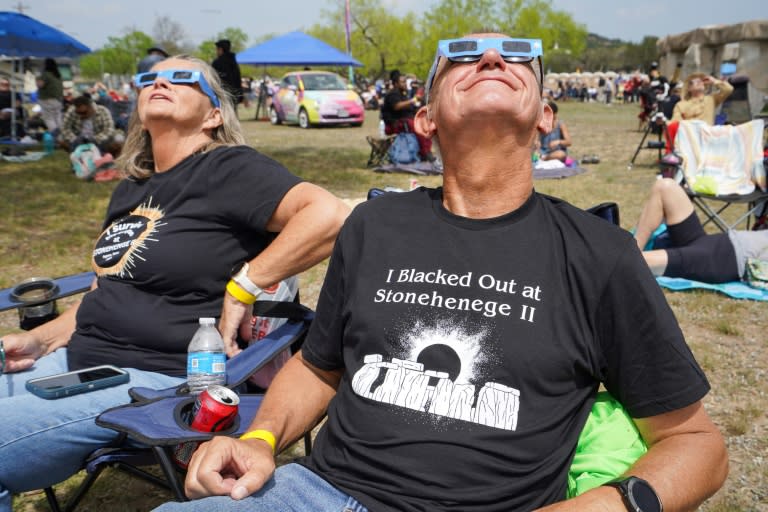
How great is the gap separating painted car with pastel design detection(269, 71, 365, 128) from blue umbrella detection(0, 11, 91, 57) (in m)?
7.38

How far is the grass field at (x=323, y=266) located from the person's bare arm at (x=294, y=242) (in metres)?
1.20

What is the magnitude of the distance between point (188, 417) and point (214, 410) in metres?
0.15

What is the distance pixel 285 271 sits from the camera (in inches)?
90.4

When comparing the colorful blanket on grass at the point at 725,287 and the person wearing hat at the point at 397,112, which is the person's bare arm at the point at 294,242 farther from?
the person wearing hat at the point at 397,112

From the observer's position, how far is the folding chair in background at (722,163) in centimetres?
663

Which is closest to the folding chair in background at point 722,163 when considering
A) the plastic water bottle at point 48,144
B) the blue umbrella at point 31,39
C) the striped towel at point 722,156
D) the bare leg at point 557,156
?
the striped towel at point 722,156

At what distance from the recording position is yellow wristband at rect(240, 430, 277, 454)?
5.29ft

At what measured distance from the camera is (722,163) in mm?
7020

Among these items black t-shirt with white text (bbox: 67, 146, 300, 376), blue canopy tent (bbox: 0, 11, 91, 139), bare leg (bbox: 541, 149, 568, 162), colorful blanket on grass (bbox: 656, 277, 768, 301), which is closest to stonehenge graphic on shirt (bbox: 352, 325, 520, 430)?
black t-shirt with white text (bbox: 67, 146, 300, 376)

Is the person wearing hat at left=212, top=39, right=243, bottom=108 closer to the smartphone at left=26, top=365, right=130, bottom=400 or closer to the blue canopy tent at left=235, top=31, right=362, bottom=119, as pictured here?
the blue canopy tent at left=235, top=31, right=362, bottom=119

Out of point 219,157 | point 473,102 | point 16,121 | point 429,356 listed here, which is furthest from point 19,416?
point 16,121

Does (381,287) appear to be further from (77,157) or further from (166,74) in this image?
(77,157)

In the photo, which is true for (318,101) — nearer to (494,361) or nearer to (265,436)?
(265,436)

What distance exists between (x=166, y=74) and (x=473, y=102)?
1519 millimetres
